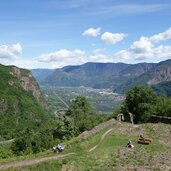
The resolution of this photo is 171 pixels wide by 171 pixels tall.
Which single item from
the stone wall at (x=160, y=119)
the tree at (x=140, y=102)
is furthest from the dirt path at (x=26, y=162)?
the tree at (x=140, y=102)

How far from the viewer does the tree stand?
8756cm

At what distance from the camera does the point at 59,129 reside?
252 feet

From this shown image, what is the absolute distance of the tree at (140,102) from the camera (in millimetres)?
87562

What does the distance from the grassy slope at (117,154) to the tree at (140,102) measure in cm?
2286

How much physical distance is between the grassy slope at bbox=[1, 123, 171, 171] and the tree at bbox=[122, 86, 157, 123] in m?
22.9

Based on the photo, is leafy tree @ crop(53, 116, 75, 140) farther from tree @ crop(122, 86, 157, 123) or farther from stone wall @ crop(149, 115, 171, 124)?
stone wall @ crop(149, 115, 171, 124)

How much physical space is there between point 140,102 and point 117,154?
45.2 meters

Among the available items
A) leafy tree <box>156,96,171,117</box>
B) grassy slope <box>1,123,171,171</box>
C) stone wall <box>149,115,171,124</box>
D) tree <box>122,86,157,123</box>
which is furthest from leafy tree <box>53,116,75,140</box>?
leafy tree <box>156,96,171,117</box>

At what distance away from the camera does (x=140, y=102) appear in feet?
308

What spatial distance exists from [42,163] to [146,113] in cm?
4417

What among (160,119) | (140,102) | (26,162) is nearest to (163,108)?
(140,102)

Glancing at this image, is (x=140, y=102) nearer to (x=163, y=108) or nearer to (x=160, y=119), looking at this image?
(x=163, y=108)

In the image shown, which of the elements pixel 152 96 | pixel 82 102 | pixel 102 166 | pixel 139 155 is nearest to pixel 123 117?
pixel 152 96

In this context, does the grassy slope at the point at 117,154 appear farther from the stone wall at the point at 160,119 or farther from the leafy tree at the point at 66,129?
the leafy tree at the point at 66,129
